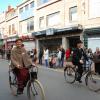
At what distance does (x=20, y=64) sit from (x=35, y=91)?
1.09 metres

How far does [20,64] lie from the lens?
906 cm

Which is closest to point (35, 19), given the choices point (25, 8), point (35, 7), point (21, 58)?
point (35, 7)

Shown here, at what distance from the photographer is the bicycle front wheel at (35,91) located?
8.00 metres

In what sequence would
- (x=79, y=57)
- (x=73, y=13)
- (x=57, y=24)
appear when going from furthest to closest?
(x=57, y=24)
(x=73, y=13)
(x=79, y=57)

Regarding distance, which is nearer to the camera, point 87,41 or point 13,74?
point 13,74

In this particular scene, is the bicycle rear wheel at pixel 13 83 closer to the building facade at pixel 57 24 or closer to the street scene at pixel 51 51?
the street scene at pixel 51 51

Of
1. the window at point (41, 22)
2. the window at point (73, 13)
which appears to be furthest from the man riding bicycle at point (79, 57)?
the window at point (41, 22)

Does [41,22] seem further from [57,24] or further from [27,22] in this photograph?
[27,22]

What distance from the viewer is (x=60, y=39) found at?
3341 centimetres

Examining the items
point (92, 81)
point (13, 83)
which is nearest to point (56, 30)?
point (92, 81)

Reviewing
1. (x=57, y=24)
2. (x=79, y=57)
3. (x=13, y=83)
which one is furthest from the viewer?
(x=57, y=24)

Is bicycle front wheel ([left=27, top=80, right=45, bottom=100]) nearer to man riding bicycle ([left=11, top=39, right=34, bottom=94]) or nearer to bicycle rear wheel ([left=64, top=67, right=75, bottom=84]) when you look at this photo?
man riding bicycle ([left=11, top=39, right=34, bottom=94])

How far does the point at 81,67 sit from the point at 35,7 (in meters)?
28.4

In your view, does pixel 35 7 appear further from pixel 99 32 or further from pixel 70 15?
pixel 99 32
